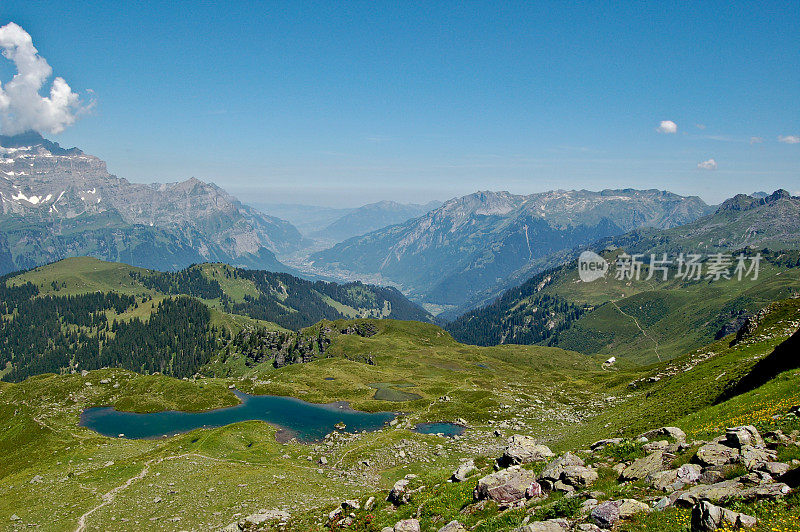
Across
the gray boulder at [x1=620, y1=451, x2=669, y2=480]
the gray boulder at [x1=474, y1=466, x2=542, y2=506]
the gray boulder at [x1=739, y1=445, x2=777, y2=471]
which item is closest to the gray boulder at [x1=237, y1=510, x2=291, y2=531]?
the gray boulder at [x1=474, y1=466, x2=542, y2=506]

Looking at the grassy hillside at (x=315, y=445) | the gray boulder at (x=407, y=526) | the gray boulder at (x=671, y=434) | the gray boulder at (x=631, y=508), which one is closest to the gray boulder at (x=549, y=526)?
the gray boulder at (x=631, y=508)

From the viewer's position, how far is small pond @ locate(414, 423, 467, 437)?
83825 mm

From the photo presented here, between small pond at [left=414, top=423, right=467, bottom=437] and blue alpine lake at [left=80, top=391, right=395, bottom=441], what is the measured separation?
Result: 11023 millimetres

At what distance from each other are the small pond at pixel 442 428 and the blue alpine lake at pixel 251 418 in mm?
11023

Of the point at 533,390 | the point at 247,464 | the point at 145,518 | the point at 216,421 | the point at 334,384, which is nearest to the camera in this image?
the point at 145,518

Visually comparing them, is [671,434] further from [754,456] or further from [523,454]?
[523,454]

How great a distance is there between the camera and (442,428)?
287 feet

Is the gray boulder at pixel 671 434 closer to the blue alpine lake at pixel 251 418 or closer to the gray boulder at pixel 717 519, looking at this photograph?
the gray boulder at pixel 717 519

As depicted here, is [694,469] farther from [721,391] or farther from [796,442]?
[721,391]

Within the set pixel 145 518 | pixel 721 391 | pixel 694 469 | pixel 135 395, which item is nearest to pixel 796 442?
pixel 694 469

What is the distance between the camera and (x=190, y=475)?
54125 millimetres

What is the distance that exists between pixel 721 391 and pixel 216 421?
4098 inches

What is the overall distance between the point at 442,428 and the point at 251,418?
167 ft

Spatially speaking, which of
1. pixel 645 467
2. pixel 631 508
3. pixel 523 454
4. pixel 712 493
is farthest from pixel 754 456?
pixel 523 454
